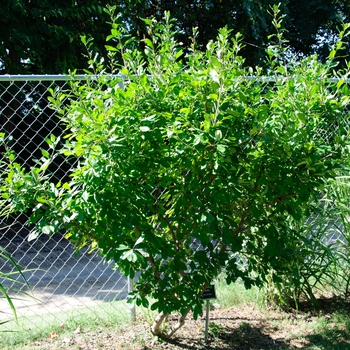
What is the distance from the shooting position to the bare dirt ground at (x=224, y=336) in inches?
128

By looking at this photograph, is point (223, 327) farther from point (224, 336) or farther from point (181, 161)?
point (181, 161)

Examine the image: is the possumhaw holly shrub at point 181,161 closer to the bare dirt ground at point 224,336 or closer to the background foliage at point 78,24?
the bare dirt ground at point 224,336

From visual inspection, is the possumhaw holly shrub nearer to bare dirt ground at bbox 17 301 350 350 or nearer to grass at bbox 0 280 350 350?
bare dirt ground at bbox 17 301 350 350

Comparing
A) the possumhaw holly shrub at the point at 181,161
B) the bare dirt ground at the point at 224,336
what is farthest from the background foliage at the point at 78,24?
the bare dirt ground at the point at 224,336

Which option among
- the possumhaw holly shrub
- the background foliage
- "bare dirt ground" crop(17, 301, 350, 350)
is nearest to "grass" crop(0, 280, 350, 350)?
"bare dirt ground" crop(17, 301, 350, 350)

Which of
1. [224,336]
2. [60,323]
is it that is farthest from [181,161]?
[60,323]

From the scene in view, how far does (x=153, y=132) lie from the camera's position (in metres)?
2.44

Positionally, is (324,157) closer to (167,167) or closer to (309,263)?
(167,167)

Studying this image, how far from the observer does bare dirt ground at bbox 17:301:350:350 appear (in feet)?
10.6

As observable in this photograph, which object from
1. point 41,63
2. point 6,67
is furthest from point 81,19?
point 6,67

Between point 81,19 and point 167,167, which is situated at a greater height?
point 81,19

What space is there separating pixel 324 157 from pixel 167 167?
89 cm

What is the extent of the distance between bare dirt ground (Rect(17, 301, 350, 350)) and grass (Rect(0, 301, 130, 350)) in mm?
68

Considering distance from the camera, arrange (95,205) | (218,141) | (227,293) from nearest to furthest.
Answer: (218,141)
(95,205)
(227,293)
